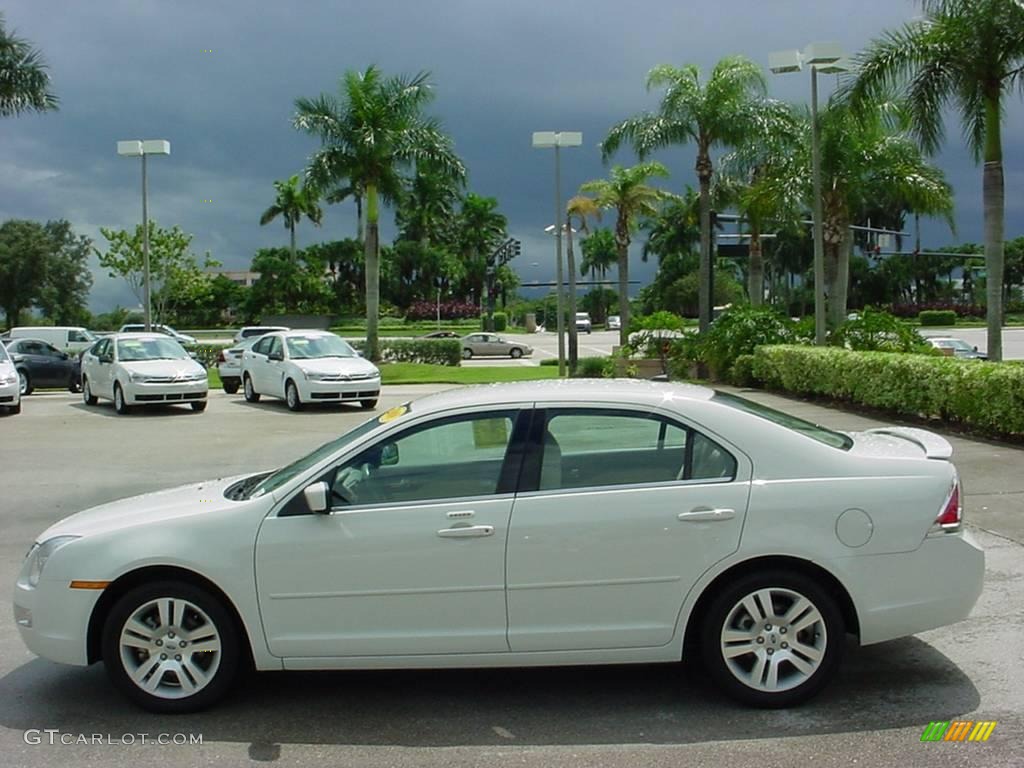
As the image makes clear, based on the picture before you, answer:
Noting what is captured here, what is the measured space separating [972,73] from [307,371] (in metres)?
14.0

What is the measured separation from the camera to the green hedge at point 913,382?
13.6m

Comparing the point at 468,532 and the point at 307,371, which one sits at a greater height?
the point at 307,371

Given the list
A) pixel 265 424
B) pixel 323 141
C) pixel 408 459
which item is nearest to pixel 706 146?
pixel 323 141

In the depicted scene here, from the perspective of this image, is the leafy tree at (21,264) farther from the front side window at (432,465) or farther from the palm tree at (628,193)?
the front side window at (432,465)

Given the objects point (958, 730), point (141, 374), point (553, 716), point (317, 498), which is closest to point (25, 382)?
point (141, 374)

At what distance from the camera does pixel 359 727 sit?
4.76m

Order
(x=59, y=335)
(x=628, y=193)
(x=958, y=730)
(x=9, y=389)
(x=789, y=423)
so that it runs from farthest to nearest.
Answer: (x=628, y=193)
(x=59, y=335)
(x=9, y=389)
(x=789, y=423)
(x=958, y=730)

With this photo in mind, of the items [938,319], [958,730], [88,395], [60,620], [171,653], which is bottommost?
[958,730]

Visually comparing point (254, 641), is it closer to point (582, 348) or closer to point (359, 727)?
point (359, 727)

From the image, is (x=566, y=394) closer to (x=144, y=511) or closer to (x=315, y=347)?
(x=144, y=511)

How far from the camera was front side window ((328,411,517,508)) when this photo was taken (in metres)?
4.90

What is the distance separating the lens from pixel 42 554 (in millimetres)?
5016

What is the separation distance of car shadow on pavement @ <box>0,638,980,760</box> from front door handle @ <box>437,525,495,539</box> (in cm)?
84

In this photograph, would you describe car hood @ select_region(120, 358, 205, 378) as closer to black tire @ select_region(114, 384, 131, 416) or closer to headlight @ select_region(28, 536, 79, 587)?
black tire @ select_region(114, 384, 131, 416)
